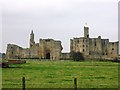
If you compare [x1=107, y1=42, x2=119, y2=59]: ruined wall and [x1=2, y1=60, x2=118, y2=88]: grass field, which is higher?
[x1=107, y1=42, x2=119, y2=59]: ruined wall

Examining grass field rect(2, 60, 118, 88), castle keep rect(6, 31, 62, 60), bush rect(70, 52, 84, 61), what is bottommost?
grass field rect(2, 60, 118, 88)

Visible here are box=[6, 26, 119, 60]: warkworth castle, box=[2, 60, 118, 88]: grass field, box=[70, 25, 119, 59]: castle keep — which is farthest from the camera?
box=[70, 25, 119, 59]: castle keep

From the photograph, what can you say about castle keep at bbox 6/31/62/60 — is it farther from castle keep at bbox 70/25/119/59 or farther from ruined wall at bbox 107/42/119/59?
ruined wall at bbox 107/42/119/59

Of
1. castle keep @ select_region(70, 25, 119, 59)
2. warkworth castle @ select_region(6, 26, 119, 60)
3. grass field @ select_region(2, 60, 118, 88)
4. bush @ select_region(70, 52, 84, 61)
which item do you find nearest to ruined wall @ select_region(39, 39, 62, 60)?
warkworth castle @ select_region(6, 26, 119, 60)

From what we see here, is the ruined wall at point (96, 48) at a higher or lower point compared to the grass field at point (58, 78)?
higher

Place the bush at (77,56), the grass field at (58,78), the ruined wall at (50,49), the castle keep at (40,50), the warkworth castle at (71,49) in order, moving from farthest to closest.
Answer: the warkworth castle at (71,49)
the castle keep at (40,50)
the ruined wall at (50,49)
the bush at (77,56)
the grass field at (58,78)

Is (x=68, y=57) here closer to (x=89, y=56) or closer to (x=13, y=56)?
(x=89, y=56)

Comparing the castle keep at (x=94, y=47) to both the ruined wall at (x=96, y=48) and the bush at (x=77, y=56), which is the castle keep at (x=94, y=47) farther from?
the bush at (x=77, y=56)

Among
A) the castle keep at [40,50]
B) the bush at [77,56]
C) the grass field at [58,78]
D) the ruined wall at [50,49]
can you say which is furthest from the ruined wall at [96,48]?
the grass field at [58,78]

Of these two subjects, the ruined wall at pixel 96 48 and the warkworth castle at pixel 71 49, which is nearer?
the warkworth castle at pixel 71 49

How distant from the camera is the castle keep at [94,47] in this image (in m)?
83.9

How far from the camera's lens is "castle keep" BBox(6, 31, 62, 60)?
3187 inches

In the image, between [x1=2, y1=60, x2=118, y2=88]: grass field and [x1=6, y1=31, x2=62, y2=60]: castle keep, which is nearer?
[x1=2, y1=60, x2=118, y2=88]: grass field

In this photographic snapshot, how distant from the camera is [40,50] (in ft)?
267
